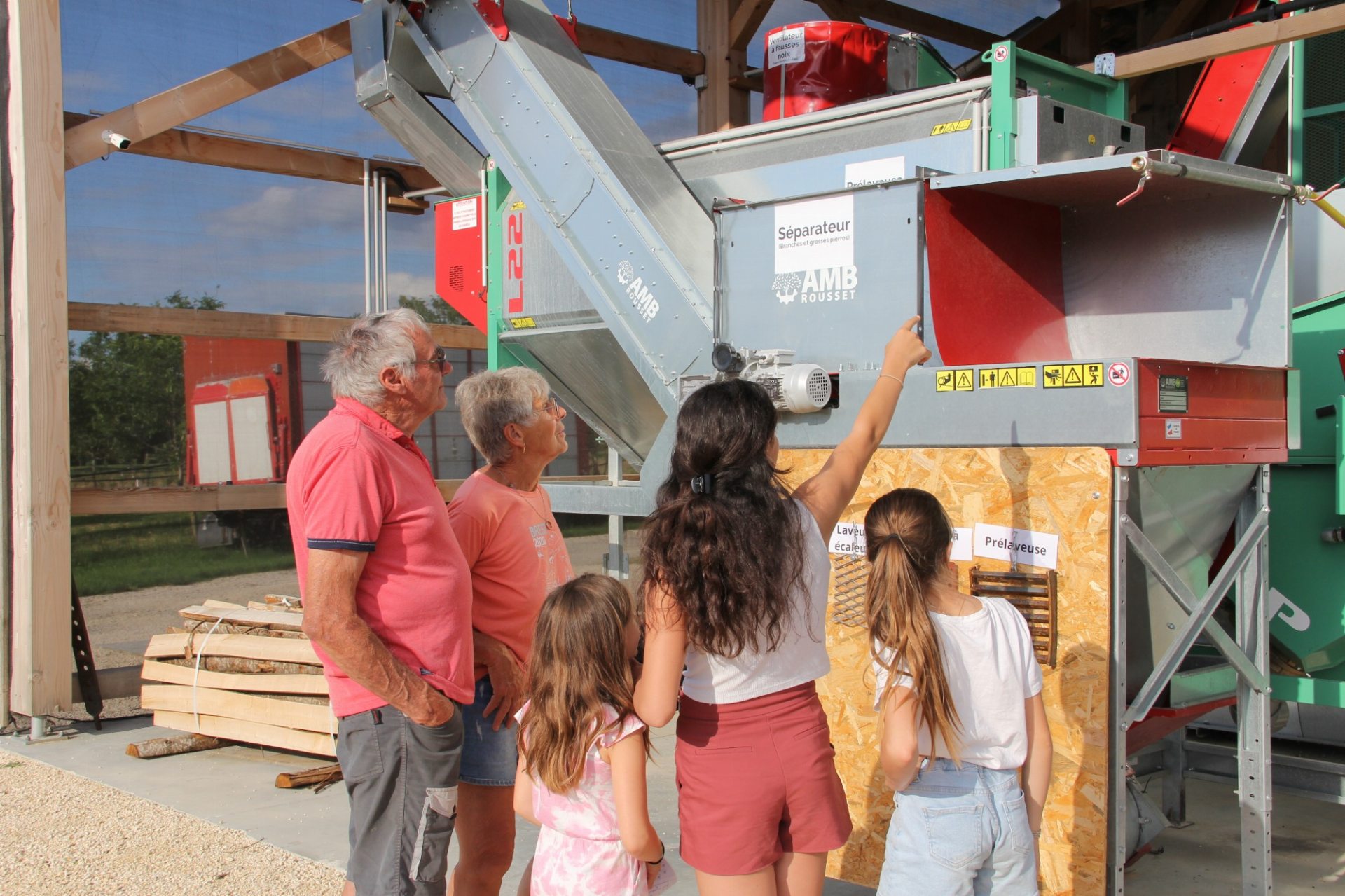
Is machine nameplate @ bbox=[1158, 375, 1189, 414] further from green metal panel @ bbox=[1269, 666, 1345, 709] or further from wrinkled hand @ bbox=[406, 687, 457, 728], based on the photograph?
wrinkled hand @ bbox=[406, 687, 457, 728]

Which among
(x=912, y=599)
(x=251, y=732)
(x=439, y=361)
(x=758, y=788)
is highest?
(x=439, y=361)

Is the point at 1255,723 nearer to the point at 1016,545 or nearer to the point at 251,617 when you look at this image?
the point at 1016,545

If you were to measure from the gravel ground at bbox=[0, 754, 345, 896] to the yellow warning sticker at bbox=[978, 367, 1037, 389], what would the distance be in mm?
2867

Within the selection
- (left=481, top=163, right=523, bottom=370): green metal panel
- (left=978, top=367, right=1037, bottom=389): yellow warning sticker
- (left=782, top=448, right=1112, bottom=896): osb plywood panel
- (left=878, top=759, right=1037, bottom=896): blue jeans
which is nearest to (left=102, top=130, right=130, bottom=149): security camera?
(left=481, top=163, right=523, bottom=370): green metal panel

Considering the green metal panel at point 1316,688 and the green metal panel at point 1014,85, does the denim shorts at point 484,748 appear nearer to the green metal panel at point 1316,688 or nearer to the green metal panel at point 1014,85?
the green metal panel at point 1014,85

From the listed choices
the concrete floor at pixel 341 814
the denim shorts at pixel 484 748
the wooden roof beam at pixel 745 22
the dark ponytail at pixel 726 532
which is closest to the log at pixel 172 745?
the concrete floor at pixel 341 814

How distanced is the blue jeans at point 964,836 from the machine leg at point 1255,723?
1361mm

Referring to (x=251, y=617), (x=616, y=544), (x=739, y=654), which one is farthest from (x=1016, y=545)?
(x=616, y=544)

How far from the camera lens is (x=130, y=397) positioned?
7.26 m

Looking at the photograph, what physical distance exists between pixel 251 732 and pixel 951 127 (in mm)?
4476

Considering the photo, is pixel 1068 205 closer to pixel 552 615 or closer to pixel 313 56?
pixel 552 615

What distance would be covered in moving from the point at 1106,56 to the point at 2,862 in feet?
17.5

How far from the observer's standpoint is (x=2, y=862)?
438 centimetres

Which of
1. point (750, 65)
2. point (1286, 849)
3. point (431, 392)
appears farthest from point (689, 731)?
point (750, 65)
